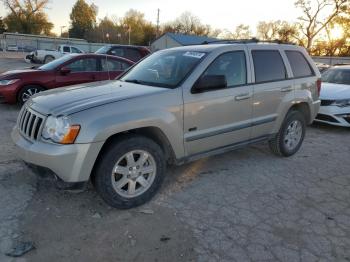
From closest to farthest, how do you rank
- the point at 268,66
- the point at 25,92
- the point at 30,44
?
the point at 268,66 → the point at 25,92 → the point at 30,44

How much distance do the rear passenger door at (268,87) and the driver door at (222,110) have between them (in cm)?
17

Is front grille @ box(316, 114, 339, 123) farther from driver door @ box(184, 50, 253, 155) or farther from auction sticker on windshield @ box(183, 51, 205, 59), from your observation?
auction sticker on windshield @ box(183, 51, 205, 59)

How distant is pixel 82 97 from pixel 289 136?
3.53 meters

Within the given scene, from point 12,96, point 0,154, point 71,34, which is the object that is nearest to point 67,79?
point 12,96

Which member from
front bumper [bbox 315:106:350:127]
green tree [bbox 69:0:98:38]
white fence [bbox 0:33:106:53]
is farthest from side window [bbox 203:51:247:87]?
green tree [bbox 69:0:98:38]

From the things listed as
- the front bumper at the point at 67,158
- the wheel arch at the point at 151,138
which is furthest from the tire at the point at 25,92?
the wheel arch at the point at 151,138

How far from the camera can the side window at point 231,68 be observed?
14.7 feet

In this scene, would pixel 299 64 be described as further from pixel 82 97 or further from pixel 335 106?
pixel 82 97

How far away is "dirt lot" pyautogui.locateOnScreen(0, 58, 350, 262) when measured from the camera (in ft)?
10.2

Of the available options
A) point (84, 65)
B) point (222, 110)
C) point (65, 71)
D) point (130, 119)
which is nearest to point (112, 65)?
point (84, 65)

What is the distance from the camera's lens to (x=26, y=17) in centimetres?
7438

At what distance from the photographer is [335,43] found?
158ft

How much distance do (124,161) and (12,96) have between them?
19.7ft

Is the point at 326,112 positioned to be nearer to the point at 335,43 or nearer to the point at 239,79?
the point at 239,79
